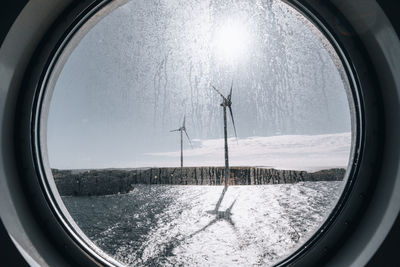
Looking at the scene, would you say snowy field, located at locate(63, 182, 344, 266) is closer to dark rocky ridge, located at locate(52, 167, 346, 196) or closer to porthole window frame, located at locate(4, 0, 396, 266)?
dark rocky ridge, located at locate(52, 167, 346, 196)

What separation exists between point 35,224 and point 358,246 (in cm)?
144

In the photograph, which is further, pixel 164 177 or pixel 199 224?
pixel 164 177

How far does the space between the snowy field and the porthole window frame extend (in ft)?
121

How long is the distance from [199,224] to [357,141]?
55934 mm

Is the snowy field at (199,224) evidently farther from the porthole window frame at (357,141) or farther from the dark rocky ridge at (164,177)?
the porthole window frame at (357,141)

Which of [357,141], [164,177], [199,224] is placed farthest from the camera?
[164,177]

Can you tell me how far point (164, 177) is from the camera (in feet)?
277

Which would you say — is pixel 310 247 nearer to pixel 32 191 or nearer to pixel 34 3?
pixel 32 191

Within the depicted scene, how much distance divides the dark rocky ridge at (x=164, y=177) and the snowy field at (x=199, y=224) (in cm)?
285

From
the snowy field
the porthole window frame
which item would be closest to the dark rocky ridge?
the snowy field

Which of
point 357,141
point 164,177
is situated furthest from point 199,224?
point 357,141

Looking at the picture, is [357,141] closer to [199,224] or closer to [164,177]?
[199,224]

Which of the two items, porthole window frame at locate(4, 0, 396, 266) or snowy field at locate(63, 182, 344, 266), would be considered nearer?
porthole window frame at locate(4, 0, 396, 266)

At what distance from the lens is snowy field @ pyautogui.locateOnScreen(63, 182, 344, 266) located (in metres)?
40.8
